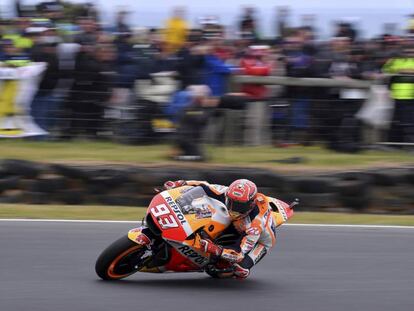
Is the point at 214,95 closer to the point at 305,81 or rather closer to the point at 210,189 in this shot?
the point at 305,81

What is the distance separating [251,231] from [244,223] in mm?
76

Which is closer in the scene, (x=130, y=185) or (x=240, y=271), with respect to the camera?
(x=240, y=271)

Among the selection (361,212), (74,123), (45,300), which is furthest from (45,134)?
(45,300)

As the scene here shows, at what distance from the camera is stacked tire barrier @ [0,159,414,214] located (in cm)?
902

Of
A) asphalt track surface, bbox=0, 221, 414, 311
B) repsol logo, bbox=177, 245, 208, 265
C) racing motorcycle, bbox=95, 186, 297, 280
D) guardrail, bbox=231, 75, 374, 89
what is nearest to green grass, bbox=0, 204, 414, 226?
asphalt track surface, bbox=0, 221, 414, 311

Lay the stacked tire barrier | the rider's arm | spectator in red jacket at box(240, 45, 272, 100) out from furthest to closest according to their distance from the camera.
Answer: spectator in red jacket at box(240, 45, 272, 100) → the stacked tire barrier → the rider's arm

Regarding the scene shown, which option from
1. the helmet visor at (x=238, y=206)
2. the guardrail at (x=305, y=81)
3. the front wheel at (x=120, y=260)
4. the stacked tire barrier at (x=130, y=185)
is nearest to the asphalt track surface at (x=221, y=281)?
the front wheel at (x=120, y=260)

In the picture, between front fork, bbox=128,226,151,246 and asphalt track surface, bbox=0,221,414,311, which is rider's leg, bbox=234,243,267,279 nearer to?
asphalt track surface, bbox=0,221,414,311

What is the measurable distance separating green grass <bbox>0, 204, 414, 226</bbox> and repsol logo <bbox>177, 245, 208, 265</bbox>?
2988 millimetres

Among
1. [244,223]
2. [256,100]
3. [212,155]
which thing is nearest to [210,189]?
[244,223]

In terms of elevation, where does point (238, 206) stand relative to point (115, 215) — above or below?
above

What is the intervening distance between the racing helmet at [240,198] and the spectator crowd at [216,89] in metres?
5.28

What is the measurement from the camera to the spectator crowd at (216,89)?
10.9 meters

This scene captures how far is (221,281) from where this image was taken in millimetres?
6031
